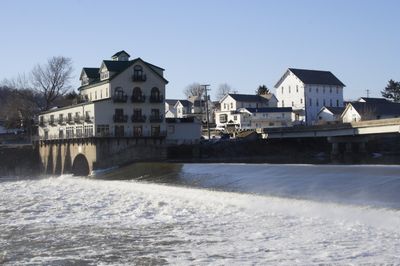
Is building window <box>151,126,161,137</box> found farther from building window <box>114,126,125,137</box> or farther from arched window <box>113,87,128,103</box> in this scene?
arched window <box>113,87,128,103</box>

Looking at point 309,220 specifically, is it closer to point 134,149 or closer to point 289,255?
point 289,255

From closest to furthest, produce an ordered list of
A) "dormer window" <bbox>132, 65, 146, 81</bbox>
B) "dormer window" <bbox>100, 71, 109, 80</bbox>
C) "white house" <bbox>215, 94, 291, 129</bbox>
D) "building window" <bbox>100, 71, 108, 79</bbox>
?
"dormer window" <bbox>132, 65, 146, 81</bbox> < "dormer window" <bbox>100, 71, 109, 80</bbox> < "building window" <bbox>100, 71, 108, 79</bbox> < "white house" <bbox>215, 94, 291, 129</bbox>

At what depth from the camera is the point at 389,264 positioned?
12.6 m

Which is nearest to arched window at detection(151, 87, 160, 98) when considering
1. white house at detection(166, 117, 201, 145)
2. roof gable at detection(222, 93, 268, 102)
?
white house at detection(166, 117, 201, 145)

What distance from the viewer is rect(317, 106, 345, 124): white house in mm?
105137

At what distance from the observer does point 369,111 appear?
9438cm

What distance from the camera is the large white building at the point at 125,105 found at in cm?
6281

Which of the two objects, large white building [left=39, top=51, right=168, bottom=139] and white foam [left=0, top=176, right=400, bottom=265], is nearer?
white foam [left=0, top=176, right=400, bottom=265]

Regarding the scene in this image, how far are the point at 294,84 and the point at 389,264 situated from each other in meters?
106

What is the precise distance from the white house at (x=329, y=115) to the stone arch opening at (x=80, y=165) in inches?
2203

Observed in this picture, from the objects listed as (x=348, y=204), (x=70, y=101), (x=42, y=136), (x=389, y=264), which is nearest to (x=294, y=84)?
(x=70, y=101)

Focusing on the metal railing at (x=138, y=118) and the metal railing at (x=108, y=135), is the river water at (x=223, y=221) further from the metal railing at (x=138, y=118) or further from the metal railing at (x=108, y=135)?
the metal railing at (x=138, y=118)

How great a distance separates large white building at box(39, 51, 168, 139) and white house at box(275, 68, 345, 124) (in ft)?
170

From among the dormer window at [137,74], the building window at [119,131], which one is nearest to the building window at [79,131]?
the building window at [119,131]
